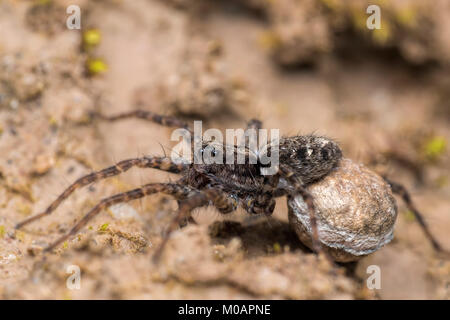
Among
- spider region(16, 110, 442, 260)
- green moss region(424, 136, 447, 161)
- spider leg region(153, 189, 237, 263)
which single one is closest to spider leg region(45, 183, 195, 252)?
spider region(16, 110, 442, 260)

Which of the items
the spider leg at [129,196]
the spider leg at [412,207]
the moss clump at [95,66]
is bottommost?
the spider leg at [412,207]

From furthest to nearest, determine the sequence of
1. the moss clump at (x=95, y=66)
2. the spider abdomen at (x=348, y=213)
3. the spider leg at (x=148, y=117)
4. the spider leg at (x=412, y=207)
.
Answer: the moss clump at (x=95, y=66) → the spider leg at (x=148, y=117) → the spider leg at (x=412, y=207) → the spider abdomen at (x=348, y=213)

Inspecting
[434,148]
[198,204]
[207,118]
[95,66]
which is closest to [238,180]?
[198,204]

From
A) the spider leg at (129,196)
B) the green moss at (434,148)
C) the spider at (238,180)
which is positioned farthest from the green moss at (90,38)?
the green moss at (434,148)

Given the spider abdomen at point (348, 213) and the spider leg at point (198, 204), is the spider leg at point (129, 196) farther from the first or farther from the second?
the spider abdomen at point (348, 213)
